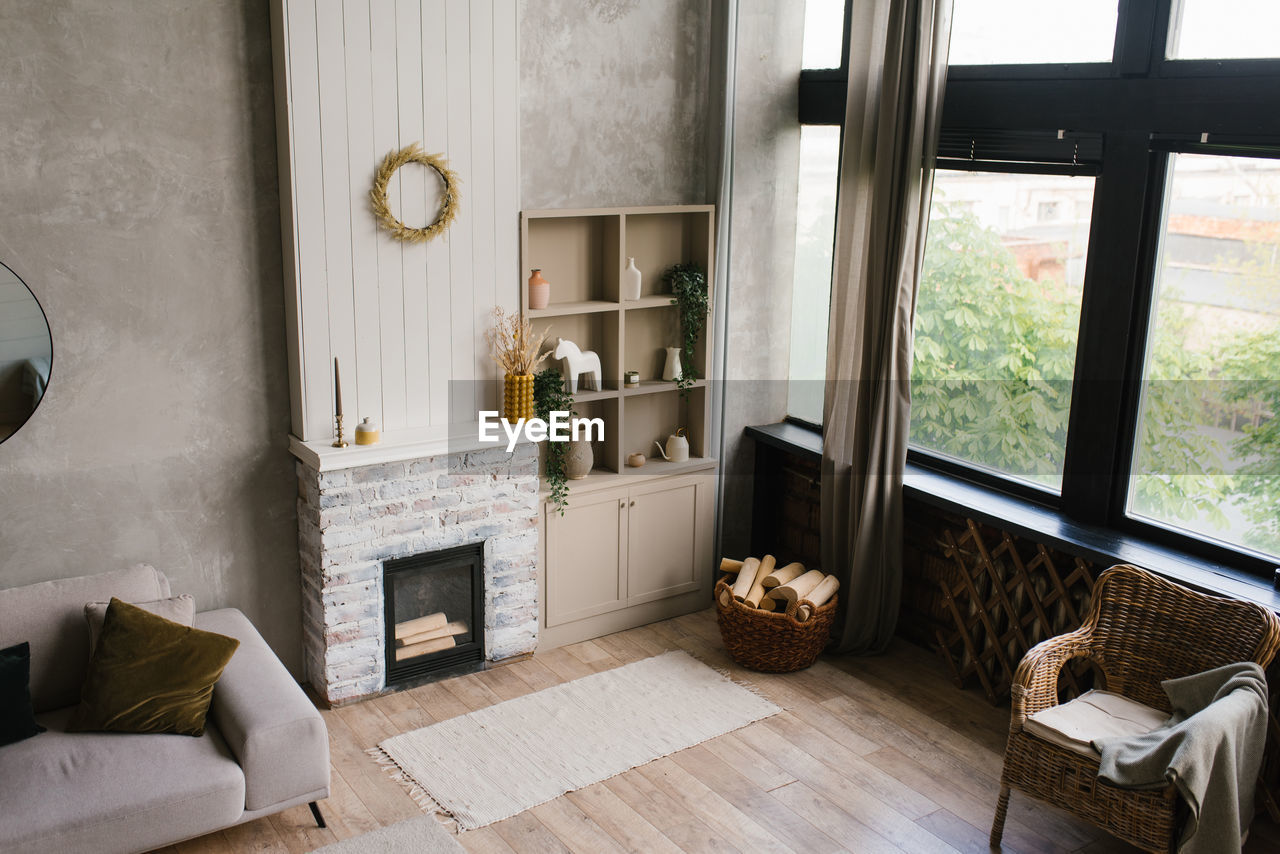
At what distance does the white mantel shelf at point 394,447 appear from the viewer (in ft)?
14.0

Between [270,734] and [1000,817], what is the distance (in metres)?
2.44

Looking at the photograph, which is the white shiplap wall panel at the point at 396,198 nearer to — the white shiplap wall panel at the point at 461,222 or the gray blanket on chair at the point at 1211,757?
the white shiplap wall panel at the point at 461,222

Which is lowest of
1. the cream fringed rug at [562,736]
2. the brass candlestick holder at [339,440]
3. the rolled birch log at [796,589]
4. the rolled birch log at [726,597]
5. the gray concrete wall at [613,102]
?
the cream fringed rug at [562,736]

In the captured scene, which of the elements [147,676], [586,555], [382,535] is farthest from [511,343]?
[147,676]

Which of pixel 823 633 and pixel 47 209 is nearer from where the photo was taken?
pixel 47 209

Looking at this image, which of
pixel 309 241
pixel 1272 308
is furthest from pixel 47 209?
pixel 1272 308

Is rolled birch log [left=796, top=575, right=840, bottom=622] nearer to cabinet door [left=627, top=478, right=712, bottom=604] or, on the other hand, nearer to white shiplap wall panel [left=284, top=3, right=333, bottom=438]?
cabinet door [left=627, top=478, right=712, bottom=604]

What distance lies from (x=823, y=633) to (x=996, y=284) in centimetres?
170

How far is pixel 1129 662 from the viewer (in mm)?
3908

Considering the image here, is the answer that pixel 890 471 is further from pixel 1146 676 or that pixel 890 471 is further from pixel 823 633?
pixel 1146 676

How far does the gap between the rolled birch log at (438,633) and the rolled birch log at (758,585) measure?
1266 millimetres

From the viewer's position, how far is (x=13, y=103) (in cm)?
371

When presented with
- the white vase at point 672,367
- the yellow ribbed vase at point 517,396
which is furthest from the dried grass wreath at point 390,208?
the white vase at point 672,367

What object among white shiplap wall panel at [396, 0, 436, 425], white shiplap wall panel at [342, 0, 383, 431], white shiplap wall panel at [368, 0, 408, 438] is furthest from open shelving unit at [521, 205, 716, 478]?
white shiplap wall panel at [342, 0, 383, 431]
